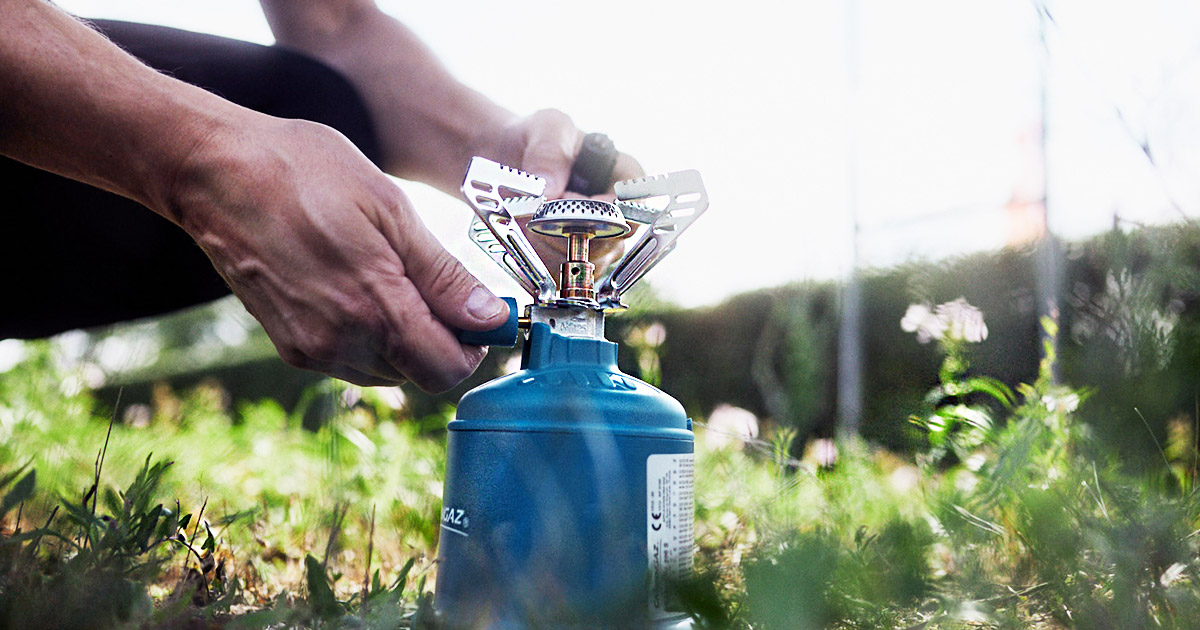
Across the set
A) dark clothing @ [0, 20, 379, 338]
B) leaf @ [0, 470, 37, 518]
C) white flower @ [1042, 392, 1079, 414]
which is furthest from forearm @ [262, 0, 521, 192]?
white flower @ [1042, 392, 1079, 414]

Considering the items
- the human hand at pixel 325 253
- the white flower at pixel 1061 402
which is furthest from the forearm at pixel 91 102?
the white flower at pixel 1061 402

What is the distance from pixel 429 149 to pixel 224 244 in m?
0.95

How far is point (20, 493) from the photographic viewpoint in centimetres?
84

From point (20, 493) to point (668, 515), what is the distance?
2.40ft

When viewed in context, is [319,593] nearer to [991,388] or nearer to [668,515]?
[668,515]

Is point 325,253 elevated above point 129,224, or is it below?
below

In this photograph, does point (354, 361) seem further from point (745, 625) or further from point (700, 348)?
point (700, 348)

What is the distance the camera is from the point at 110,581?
73 cm

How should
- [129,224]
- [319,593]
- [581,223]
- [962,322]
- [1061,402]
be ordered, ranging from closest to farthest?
1. [319,593]
2. [581,223]
3. [1061,402]
4. [962,322]
5. [129,224]

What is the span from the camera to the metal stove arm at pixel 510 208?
3.68 ft

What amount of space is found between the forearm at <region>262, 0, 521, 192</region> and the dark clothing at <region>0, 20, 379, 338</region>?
67mm

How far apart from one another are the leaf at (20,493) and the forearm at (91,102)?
433mm

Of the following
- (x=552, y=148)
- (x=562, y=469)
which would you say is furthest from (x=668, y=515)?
(x=552, y=148)

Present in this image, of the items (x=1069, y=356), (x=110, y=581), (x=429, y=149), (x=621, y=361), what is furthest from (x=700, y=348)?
(x=110, y=581)
